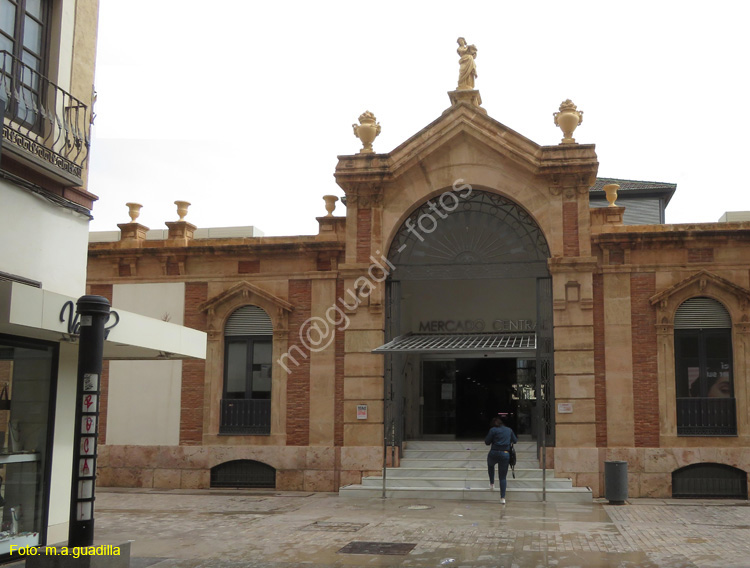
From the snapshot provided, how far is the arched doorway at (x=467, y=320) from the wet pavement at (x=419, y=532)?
3.57 metres

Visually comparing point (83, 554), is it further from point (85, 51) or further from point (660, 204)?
point (660, 204)

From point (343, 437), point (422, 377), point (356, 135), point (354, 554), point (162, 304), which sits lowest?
point (354, 554)

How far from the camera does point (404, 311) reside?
24594 millimetres

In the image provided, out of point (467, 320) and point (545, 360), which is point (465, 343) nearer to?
point (545, 360)

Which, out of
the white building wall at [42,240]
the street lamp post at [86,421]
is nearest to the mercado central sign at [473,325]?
the white building wall at [42,240]

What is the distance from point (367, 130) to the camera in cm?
2066

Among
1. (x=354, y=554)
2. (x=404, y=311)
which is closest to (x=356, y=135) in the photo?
(x=404, y=311)

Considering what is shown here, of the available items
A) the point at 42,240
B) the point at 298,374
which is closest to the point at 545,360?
the point at 298,374

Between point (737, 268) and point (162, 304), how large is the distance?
1411 cm

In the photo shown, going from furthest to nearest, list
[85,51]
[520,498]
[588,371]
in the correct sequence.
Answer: [588,371] < [520,498] < [85,51]

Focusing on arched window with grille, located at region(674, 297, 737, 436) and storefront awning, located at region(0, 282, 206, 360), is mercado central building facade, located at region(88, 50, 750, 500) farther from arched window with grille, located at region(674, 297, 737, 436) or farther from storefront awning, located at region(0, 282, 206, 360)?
storefront awning, located at region(0, 282, 206, 360)

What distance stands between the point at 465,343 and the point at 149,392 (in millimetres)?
8200

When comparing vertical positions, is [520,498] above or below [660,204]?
below

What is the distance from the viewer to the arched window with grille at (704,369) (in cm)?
1844
